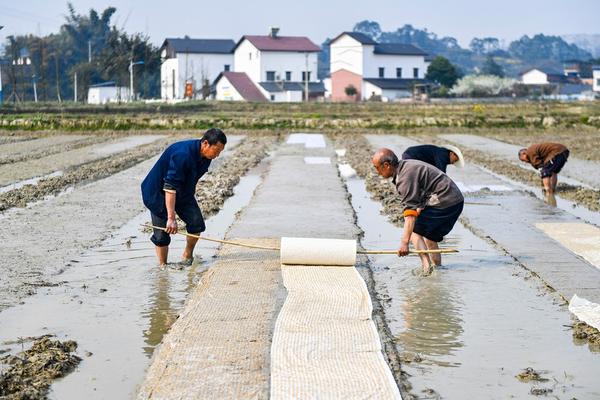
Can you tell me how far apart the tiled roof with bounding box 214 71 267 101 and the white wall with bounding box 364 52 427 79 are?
1058 centimetres

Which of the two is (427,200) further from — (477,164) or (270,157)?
(270,157)

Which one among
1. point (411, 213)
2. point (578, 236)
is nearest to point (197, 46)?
point (578, 236)

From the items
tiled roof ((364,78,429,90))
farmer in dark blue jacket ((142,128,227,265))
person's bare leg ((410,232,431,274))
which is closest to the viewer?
farmer in dark blue jacket ((142,128,227,265))

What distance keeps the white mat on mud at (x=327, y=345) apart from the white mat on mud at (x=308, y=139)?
19.8 meters

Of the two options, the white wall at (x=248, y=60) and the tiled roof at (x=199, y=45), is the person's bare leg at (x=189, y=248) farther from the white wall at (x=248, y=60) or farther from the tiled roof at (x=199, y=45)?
the tiled roof at (x=199, y=45)

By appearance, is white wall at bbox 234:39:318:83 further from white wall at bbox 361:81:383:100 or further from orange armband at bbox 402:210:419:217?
orange armband at bbox 402:210:419:217

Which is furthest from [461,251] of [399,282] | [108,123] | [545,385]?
[108,123]

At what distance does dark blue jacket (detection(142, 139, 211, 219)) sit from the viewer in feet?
27.7

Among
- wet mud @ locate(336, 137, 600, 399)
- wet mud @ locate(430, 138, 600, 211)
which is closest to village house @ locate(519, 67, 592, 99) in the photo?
wet mud @ locate(430, 138, 600, 211)

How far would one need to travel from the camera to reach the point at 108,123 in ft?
124

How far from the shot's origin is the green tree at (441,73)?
92.0m

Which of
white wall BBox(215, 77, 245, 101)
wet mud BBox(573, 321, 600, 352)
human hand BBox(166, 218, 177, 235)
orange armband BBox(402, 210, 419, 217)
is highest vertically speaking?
white wall BBox(215, 77, 245, 101)

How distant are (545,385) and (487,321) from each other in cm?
161

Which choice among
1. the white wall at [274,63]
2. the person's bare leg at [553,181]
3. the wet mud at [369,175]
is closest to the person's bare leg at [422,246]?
the wet mud at [369,175]
